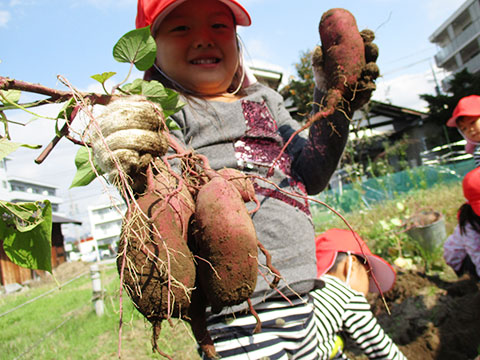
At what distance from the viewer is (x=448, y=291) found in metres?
3.04

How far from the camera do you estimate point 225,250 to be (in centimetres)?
78

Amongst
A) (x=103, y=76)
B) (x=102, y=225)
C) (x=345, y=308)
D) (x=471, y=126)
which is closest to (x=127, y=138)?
(x=103, y=76)

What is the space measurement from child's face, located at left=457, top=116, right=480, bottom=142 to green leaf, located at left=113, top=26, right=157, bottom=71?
2.39 metres

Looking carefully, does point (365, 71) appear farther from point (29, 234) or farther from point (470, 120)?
point (470, 120)

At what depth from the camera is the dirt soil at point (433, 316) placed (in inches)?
92.6

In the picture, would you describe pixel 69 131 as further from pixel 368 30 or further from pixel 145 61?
pixel 368 30

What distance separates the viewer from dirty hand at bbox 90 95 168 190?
2.62 ft

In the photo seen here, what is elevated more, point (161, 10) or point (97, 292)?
point (161, 10)

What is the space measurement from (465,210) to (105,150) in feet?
8.99

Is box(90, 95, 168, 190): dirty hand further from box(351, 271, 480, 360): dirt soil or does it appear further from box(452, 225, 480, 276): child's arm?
box(452, 225, 480, 276): child's arm

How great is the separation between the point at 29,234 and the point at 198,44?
0.88m

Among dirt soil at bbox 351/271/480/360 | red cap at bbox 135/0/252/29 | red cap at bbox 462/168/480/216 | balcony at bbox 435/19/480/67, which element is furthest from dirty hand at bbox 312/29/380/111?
balcony at bbox 435/19/480/67

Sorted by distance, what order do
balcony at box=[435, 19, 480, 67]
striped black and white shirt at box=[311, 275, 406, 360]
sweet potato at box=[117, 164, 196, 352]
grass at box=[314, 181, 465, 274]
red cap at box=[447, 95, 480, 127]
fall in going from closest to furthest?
sweet potato at box=[117, 164, 196, 352], striped black and white shirt at box=[311, 275, 406, 360], red cap at box=[447, 95, 480, 127], grass at box=[314, 181, 465, 274], balcony at box=[435, 19, 480, 67]

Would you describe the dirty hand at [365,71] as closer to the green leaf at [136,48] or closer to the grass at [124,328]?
the green leaf at [136,48]
